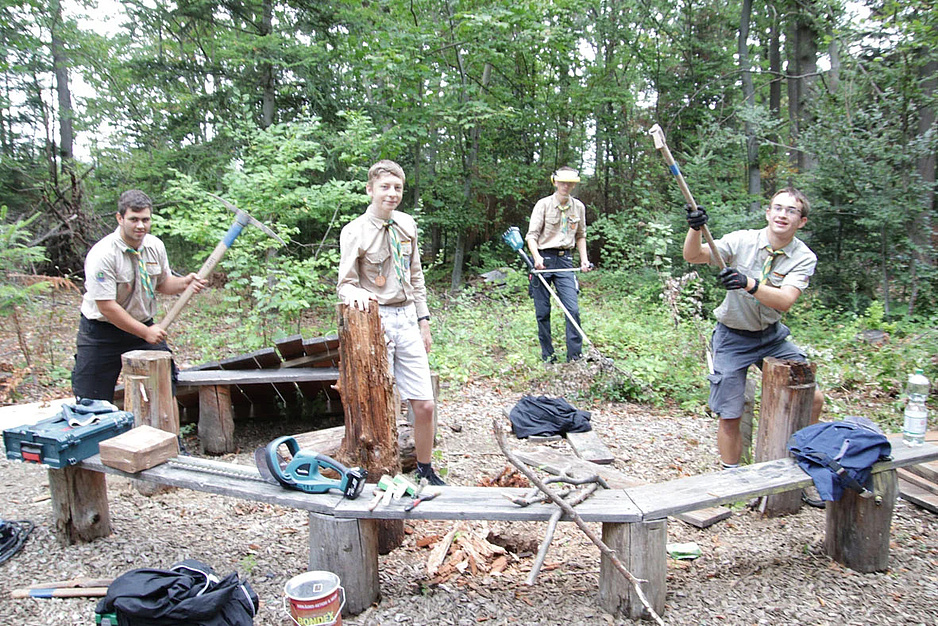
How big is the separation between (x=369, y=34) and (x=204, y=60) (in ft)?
11.6

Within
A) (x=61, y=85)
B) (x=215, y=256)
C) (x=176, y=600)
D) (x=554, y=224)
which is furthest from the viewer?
(x=61, y=85)

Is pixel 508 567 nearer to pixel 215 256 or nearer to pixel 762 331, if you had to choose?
pixel 762 331

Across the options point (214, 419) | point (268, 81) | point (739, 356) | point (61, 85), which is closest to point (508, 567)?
point (739, 356)

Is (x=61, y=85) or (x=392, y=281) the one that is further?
(x=61, y=85)

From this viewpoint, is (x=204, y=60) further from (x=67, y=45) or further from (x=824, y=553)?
(x=824, y=553)

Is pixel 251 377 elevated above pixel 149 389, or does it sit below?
below

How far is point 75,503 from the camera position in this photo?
3.34 meters

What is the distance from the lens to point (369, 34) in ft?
36.7

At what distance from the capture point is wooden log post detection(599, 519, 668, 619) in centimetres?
267

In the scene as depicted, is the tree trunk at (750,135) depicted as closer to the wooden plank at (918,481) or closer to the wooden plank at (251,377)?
the wooden plank at (918,481)

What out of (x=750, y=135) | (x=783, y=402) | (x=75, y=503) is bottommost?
(x=75, y=503)

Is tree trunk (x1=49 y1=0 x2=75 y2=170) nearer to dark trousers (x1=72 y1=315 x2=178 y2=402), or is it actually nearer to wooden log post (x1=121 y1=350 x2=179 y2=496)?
dark trousers (x1=72 y1=315 x2=178 y2=402)

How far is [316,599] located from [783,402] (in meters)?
2.86

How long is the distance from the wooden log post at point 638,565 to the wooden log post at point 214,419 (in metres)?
3.77
